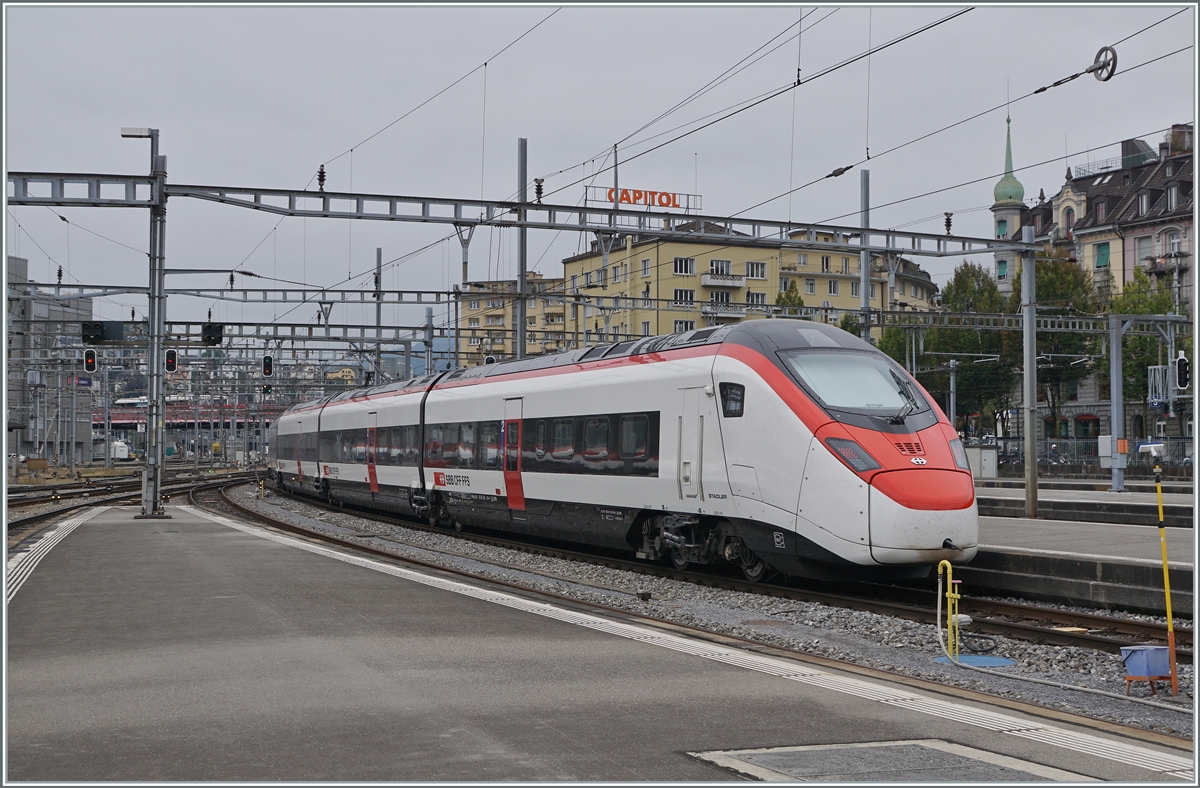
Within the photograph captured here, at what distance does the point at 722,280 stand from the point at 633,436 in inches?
2822

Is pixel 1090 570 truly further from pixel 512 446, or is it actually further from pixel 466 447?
pixel 466 447

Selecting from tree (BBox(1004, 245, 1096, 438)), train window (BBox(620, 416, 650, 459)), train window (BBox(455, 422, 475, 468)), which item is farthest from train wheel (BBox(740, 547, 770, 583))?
tree (BBox(1004, 245, 1096, 438))

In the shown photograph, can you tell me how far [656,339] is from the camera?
17812 millimetres

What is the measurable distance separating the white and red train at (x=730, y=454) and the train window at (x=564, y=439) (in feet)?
0.12

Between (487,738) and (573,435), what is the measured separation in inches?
486

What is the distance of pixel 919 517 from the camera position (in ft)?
42.7

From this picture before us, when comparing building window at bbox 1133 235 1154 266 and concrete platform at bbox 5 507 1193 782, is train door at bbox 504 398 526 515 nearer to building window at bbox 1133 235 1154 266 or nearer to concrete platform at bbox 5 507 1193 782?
concrete platform at bbox 5 507 1193 782

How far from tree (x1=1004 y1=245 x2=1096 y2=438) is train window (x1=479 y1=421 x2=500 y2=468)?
44.3 meters

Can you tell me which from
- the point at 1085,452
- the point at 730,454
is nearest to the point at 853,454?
the point at 730,454

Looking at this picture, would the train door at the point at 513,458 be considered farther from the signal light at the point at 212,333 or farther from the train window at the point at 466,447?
the signal light at the point at 212,333

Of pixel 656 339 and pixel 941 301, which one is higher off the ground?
pixel 941 301

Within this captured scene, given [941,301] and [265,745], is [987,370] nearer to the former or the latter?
[941,301]

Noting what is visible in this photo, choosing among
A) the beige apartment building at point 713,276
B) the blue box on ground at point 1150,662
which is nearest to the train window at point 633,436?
the blue box on ground at point 1150,662

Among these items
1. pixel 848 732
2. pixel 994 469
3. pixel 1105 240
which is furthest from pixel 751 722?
pixel 1105 240
